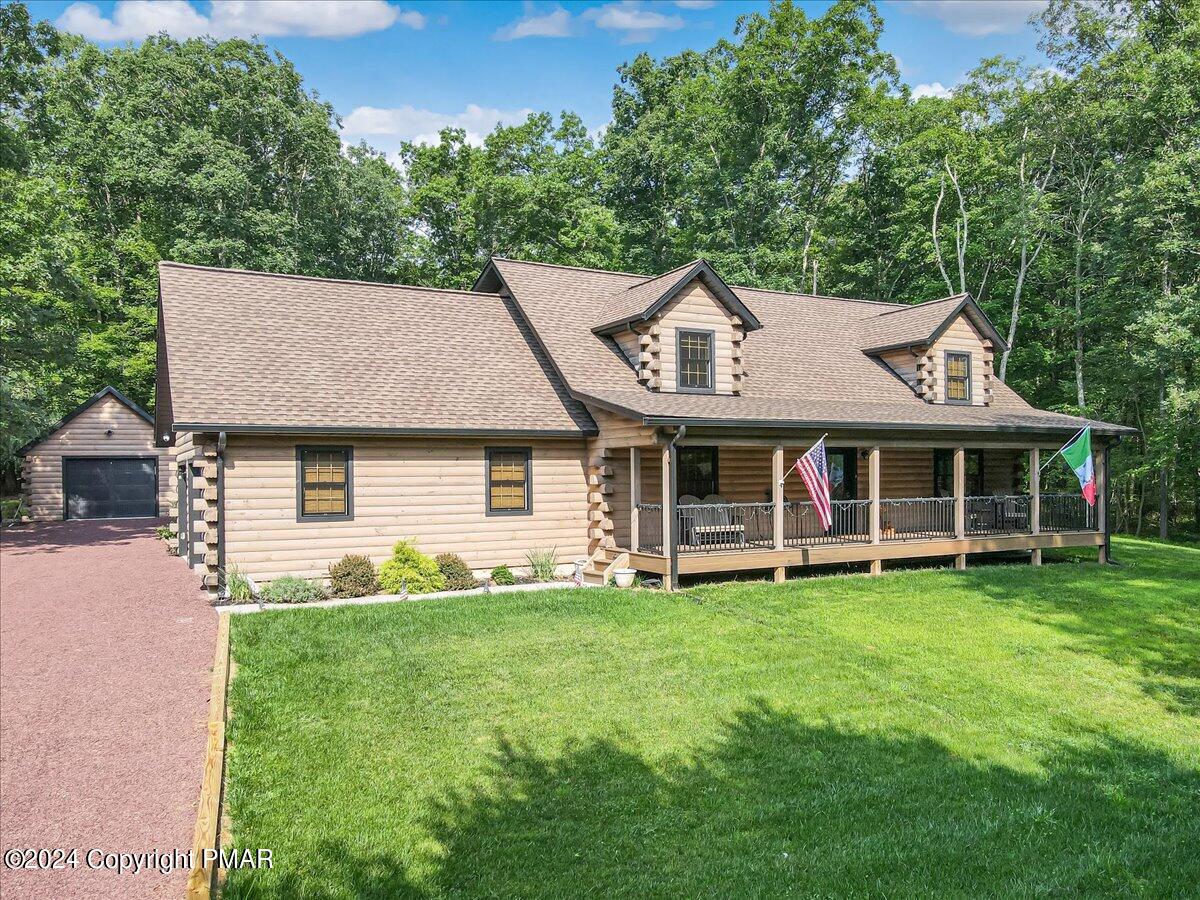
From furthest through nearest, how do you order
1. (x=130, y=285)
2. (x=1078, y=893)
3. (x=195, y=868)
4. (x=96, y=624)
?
(x=130, y=285), (x=96, y=624), (x=1078, y=893), (x=195, y=868)

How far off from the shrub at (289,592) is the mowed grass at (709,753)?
1.18 m

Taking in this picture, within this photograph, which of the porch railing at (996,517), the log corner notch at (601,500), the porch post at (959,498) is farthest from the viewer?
the porch railing at (996,517)

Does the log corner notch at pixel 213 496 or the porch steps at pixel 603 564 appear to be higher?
the log corner notch at pixel 213 496

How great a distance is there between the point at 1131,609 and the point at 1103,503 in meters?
7.05

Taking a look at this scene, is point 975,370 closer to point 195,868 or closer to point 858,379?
point 858,379

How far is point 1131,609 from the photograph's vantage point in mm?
13242

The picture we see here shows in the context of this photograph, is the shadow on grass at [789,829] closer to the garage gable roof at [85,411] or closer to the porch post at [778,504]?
the porch post at [778,504]

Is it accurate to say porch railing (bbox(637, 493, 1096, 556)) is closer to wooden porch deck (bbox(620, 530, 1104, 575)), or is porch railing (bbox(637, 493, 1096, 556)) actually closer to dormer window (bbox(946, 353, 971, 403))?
wooden porch deck (bbox(620, 530, 1104, 575))

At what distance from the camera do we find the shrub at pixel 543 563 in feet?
50.9

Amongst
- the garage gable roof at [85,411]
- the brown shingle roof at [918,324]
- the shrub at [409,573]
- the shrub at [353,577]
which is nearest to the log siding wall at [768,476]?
the brown shingle roof at [918,324]

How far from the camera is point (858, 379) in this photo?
67.1 ft

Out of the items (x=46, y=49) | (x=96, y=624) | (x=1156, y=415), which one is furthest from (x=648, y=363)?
(x=46, y=49)

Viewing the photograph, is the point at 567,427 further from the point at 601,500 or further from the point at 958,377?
the point at 958,377

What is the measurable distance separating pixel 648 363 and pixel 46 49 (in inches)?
980
